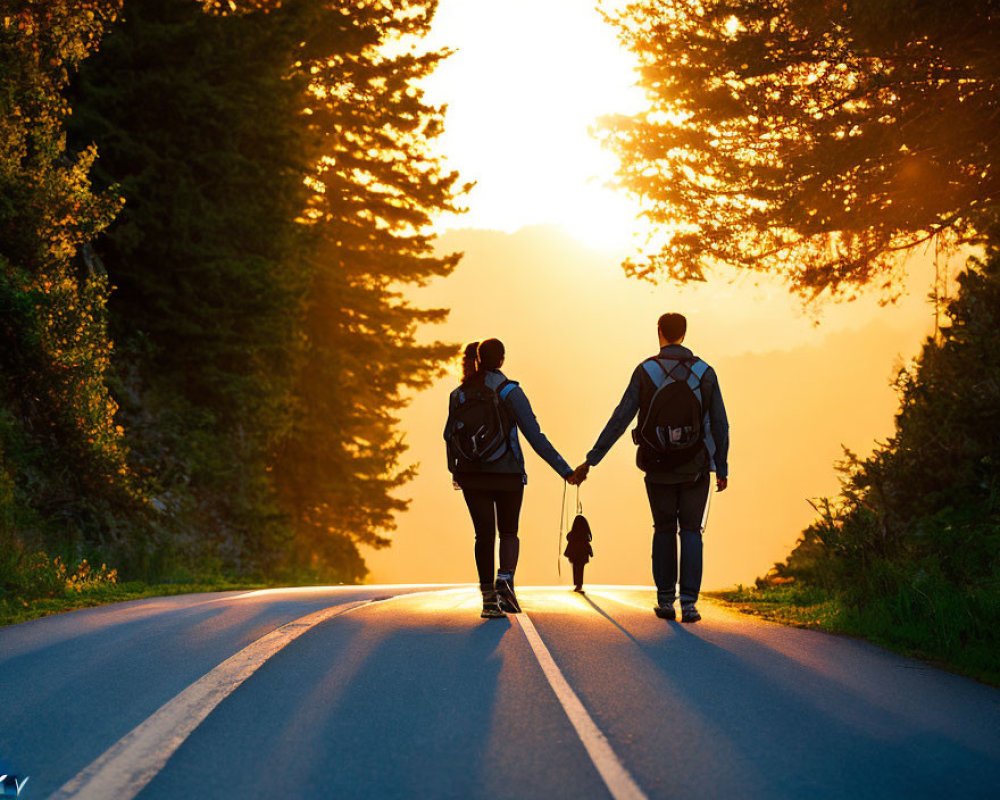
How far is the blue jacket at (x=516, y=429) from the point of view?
9633mm

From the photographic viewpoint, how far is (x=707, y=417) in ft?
31.8

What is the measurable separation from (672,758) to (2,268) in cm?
1325

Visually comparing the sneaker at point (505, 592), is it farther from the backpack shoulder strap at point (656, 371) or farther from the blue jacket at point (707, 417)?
the backpack shoulder strap at point (656, 371)

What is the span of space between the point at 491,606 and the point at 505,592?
0.75 ft

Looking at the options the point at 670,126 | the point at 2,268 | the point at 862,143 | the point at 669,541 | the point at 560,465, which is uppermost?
the point at 670,126

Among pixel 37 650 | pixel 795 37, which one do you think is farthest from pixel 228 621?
pixel 795 37

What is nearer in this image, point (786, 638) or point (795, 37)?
point (786, 638)

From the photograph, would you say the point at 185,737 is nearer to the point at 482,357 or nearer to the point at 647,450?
the point at 482,357

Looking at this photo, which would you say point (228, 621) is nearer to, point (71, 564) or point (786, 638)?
point (786, 638)

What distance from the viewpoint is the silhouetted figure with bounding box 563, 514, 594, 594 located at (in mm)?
16047

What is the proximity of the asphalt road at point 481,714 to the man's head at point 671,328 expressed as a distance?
274 cm

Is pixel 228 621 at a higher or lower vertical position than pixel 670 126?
lower

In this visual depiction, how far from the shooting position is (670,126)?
47.8 feet

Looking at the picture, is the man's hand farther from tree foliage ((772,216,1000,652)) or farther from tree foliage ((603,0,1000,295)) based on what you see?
tree foliage ((603,0,1000,295))
